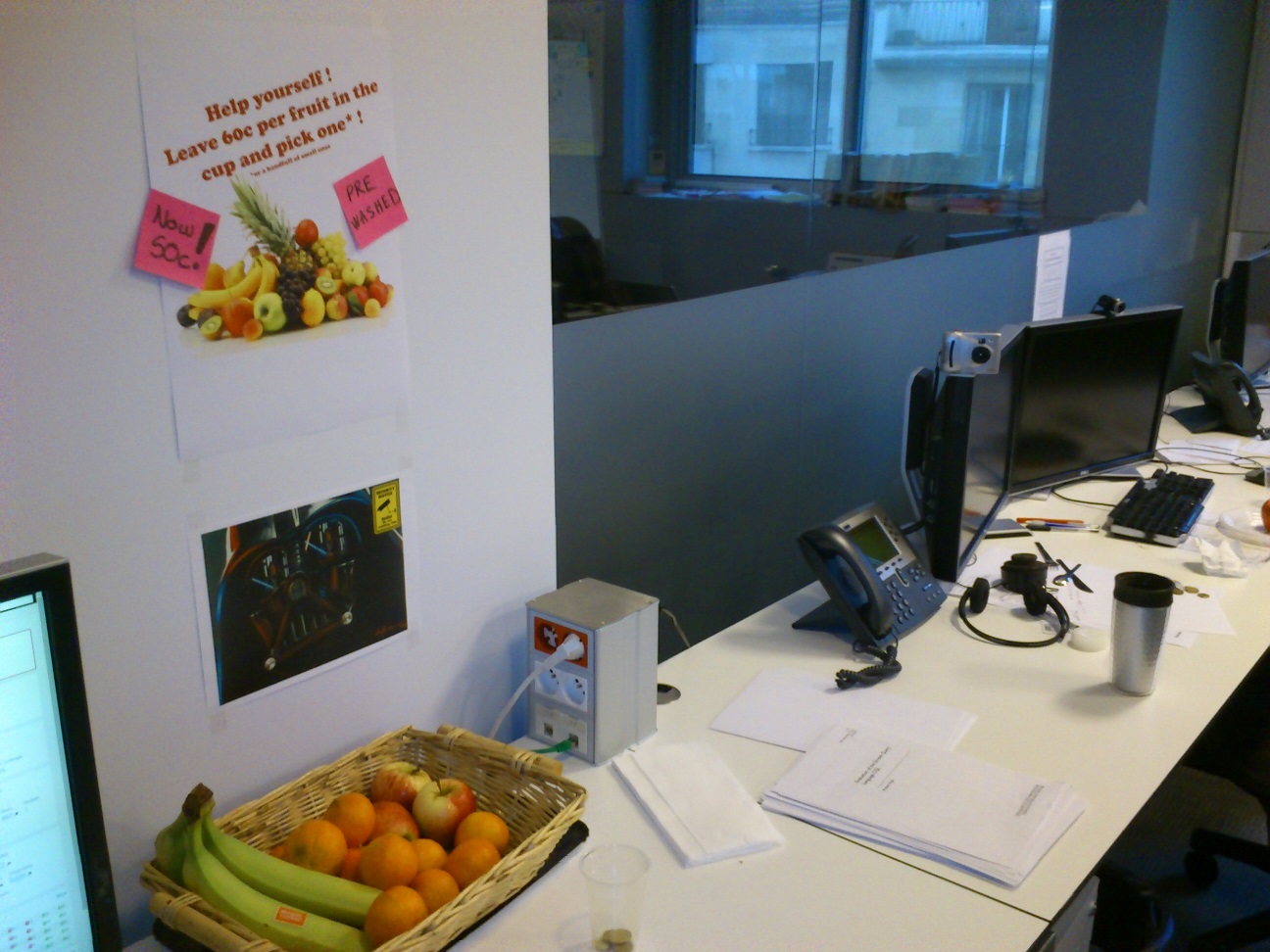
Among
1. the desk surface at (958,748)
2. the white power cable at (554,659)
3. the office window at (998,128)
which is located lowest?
the desk surface at (958,748)

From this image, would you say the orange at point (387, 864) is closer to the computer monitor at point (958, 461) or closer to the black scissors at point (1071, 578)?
the computer monitor at point (958, 461)

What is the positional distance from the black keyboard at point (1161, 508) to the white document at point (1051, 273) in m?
0.72

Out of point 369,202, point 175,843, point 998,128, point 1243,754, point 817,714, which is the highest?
point 998,128

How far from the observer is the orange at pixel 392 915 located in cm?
107

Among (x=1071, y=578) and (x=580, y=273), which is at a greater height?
(x=580, y=273)

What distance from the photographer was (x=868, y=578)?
70.3 inches

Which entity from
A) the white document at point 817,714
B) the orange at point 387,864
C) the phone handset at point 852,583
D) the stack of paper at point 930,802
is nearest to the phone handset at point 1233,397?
the phone handset at point 852,583

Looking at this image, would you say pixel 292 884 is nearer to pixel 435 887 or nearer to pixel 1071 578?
pixel 435 887

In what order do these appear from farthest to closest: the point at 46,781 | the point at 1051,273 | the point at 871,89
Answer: the point at 1051,273, the point at 871,89, the point at 46,781

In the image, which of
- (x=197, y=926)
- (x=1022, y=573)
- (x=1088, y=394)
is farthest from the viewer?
(x=1088, y=394)

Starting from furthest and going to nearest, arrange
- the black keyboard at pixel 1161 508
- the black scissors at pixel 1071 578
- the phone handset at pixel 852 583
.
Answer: the black keyboard at pixel 1161 508 → the black scissors at pixel 1071 578 → the phone handset at pixel 852 583

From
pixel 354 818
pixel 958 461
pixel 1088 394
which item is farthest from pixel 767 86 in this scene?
pixel 354 818

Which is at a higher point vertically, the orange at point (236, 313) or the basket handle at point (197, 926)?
the orange at point (236, 313)

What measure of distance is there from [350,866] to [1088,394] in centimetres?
199
